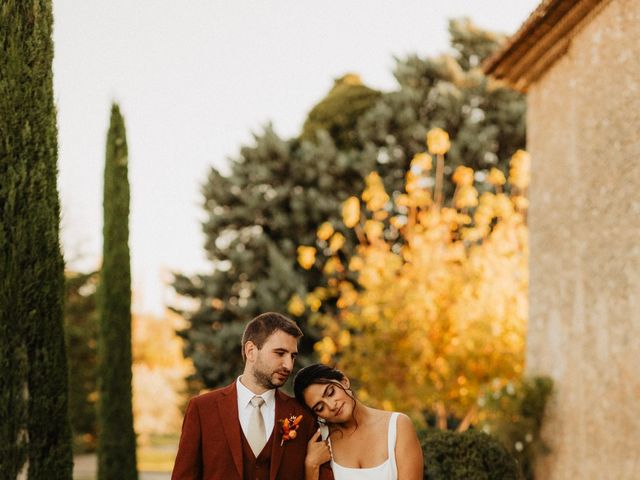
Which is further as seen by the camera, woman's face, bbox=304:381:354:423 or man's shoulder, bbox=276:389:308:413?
woman's face, bbox=304:381:354:423

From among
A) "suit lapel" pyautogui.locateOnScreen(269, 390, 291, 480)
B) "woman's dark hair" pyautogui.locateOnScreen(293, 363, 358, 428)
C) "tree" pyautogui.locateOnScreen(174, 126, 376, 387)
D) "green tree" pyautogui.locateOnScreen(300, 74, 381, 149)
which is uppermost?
"green tree" pyautogui.locateOnScreen(300, 74, 381, 149)

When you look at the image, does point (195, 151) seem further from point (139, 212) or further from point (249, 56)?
point (139, 212)

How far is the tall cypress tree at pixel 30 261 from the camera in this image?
16.7ft

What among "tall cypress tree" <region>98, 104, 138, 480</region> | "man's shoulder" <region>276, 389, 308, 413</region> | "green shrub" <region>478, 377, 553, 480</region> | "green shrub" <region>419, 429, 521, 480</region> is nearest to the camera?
"man's shoulder" <region>276, 389, 308, 413</region>

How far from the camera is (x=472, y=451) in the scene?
16.7 feet

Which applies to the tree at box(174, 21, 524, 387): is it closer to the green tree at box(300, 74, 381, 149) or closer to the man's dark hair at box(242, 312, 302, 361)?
the green tree at box(300, 74, 381, 149)

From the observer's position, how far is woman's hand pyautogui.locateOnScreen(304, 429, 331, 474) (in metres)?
3.51

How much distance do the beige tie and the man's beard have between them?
8 centimetres

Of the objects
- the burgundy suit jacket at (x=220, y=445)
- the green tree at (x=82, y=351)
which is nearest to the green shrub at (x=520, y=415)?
the burgundy suit jacket at (x=220, y=445)

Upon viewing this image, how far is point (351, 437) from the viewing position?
3803 mm

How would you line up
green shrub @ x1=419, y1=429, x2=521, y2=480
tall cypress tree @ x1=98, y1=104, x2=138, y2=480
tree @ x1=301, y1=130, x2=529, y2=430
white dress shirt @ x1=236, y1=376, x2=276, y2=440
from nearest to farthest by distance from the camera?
white dress shirt @ x1=236, y1=376, x2=276, y2=440 < green shrub @ x1=419, y1=429, x2=521, y2=480 < tree @ x1=301, y1=130, x2=529, y2=430 < tall cypress tree @ x1=98, y1=104, x2=138, y2=480

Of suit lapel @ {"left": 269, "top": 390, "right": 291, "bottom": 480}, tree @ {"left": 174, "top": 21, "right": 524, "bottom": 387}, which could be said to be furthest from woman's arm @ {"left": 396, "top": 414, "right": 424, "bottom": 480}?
tree @ {"left": 174, "top": 21, "right": 524, "bottom": 387}

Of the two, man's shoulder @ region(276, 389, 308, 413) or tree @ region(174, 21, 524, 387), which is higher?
tree @ region(174, 21, 524, 387)

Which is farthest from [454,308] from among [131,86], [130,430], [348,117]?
[131,86]
